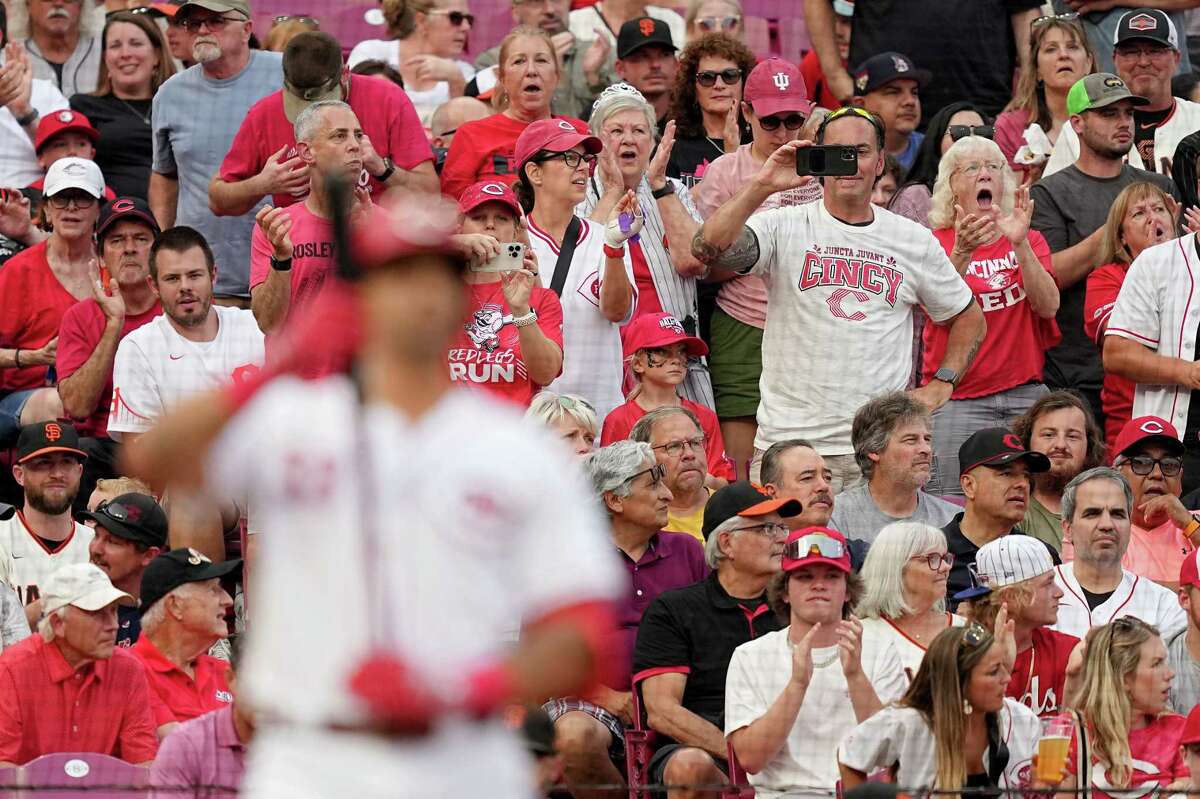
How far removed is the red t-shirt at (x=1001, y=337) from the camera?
10148 millimetres

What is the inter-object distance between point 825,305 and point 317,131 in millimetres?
2368

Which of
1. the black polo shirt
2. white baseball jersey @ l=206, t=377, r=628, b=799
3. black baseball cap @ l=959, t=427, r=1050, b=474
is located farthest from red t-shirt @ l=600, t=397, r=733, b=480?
white baseball jersey @ l=206, t=377, r=628, b=799

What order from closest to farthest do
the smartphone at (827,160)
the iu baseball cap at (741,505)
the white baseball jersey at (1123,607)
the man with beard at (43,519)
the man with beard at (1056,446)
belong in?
the iu baseball cap at (741,505), the white baseball jersey at (1123,607), the man with beard at (43,519), the man with beard at (1056,446), the smartphone at (827,160)

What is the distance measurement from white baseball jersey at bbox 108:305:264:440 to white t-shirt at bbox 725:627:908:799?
9.91 ft

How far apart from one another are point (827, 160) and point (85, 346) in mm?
3442

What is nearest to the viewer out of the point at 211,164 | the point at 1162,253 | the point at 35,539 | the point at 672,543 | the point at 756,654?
the point at 756,654

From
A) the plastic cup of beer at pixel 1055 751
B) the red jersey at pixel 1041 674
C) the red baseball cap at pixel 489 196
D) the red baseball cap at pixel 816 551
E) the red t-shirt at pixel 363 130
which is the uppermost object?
the red t-shirt at pixel 363 130

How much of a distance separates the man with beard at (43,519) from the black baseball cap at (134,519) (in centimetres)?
24

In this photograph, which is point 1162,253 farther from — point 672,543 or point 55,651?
point 55,651

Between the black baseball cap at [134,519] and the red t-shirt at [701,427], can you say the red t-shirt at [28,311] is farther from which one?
the red t-shirt at [701,427]

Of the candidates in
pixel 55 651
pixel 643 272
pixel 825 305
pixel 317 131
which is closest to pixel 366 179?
pixel 317 131

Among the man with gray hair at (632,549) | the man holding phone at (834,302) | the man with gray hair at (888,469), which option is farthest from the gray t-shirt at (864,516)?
the man with gray hair at (632,549)

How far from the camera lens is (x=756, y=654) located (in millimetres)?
7414

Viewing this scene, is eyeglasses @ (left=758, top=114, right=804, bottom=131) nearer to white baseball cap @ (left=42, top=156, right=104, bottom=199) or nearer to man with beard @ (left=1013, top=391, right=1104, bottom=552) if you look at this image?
man with beard @ (left=1013, top=391, right=1104, bottom=552)
